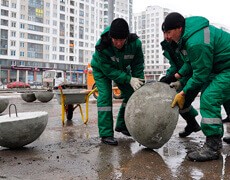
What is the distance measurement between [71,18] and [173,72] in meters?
77.1

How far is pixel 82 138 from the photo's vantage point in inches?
193

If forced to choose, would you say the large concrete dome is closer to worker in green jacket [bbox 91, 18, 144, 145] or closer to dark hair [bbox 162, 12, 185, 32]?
worker in green jacket [bbox 91, 18, 144, 145]

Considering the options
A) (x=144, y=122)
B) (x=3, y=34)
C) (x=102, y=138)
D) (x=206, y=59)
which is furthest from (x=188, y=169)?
(x=3, y=34)

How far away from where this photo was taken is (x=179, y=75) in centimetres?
430

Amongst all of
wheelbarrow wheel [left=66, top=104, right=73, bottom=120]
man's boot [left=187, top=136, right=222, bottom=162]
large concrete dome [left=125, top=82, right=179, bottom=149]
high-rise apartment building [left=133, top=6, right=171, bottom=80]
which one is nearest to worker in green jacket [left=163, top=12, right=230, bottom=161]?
man's boot [left=187, top=136, right=222, bottom=162]

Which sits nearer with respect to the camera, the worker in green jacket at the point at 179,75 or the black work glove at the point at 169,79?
the worker in green jacket at the point at 179,75

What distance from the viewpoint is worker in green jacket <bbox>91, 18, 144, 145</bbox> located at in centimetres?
428

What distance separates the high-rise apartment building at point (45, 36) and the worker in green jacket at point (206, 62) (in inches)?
2428

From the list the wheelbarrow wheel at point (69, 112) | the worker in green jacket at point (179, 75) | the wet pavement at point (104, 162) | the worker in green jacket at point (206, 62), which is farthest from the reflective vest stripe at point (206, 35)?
the wheelbarrow wheel at point (69, 112)

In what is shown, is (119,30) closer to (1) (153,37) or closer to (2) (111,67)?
(2) (111,67)

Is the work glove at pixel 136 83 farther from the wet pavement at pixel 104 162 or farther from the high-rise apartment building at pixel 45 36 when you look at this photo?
the high-rise apartment building at pixel 45 36

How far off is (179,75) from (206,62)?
2.79 feet

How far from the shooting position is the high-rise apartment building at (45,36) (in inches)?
2483

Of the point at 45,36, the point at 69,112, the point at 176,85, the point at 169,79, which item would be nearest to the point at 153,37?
the point at 45,36
